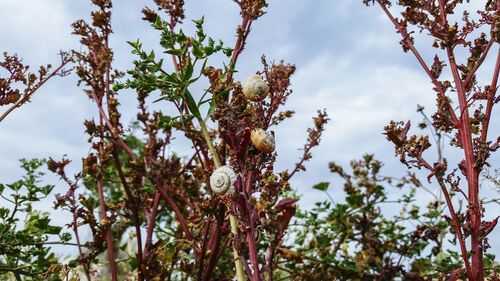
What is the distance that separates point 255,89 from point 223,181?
0.38 meters

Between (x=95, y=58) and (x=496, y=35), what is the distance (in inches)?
76.9

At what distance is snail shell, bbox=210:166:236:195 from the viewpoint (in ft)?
6.53

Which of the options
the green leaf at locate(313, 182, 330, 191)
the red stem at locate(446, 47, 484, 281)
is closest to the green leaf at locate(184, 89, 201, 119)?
the red stem at locate(446, 47, 484, 281)

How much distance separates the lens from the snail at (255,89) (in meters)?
2.19

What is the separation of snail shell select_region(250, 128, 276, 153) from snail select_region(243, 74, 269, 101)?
0.19 m

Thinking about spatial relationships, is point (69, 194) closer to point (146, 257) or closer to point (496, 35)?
A: point (146, 257)

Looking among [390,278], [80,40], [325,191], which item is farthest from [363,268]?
[80,40]

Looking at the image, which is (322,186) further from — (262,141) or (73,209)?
(262,141)

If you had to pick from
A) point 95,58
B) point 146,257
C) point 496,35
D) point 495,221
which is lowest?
point 495,221

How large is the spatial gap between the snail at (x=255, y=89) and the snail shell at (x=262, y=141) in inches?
7.5

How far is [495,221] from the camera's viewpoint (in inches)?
80.9

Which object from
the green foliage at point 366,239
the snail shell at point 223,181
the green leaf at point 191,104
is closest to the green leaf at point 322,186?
the green foliage at point 366,239

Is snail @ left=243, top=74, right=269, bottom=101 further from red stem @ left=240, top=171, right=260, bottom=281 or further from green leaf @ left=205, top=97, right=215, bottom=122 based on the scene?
red stem @ left=240, top=171, right=260, bottom=281

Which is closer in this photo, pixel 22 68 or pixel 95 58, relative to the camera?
pixel 22 68
